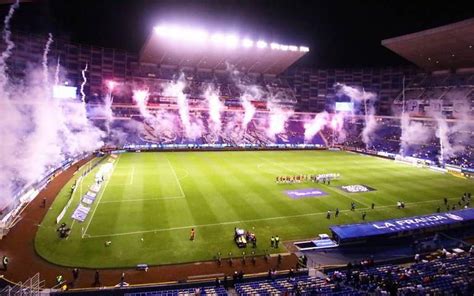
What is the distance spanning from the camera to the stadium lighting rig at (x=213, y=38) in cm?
5719

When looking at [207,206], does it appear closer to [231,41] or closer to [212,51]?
[231,41]

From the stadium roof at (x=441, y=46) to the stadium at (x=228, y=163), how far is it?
17.0 inches

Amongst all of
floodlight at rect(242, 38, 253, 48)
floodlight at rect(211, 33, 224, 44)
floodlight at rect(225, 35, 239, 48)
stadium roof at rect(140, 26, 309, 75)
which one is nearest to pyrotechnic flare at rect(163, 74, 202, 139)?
stadium roof at rect(140, 26, 309, 75)

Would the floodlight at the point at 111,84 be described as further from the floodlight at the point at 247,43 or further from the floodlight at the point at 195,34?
the floodlight at the point at 247,43

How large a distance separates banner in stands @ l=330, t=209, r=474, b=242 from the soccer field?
2226 millimetres

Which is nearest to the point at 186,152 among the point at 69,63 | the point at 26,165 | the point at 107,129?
the point at 107,129

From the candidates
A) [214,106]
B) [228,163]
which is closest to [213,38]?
[214,106]

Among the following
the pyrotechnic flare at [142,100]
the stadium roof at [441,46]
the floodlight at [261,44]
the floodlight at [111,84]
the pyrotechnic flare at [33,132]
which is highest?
the floodlight at [261,44]

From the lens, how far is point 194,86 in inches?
2990

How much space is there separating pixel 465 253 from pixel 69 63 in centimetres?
6442

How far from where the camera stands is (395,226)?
2411cm

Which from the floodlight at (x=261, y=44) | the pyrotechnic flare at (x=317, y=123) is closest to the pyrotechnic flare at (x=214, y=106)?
the floodlight at (x=261, y=44)

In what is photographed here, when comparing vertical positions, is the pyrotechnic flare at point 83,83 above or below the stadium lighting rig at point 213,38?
below

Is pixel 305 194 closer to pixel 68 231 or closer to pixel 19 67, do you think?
pixel 68 231
